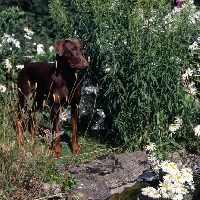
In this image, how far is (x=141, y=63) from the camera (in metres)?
5.59

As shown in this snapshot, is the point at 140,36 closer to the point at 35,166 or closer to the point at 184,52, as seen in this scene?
the point at 184,52

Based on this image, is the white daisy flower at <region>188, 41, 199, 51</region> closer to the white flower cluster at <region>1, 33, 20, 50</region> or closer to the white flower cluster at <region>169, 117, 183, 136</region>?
the white flower cluster at <region>169, 117, 183, 136</region>

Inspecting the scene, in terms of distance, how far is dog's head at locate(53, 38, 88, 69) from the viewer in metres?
5.88

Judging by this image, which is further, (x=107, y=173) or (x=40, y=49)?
(x=40, y=49)

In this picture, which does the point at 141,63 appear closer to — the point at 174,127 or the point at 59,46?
the point at 174,127

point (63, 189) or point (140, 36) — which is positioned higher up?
point (140, 36)

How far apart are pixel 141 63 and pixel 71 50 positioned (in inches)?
32.2

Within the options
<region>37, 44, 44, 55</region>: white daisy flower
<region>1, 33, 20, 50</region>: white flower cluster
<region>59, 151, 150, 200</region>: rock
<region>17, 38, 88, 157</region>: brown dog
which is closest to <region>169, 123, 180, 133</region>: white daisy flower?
<region>59, 151, 150, 200</region>: rock

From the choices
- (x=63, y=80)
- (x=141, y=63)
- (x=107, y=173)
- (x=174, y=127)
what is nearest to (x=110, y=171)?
(x=107, y=173)

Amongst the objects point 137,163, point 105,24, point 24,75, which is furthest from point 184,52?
point 24,75

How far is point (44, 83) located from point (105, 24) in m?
1.04

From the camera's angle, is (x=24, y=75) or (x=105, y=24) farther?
(x=24, y=75)

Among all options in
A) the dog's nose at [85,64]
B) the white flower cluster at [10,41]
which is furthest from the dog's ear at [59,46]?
the white flower cluster at [10,41]

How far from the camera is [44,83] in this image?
631 centimetres
